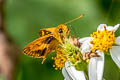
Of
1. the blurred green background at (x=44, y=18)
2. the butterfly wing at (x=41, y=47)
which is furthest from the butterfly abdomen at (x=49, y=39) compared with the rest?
the blurred green background at (x=44, y=18)

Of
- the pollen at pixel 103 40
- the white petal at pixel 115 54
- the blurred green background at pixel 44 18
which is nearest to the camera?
the white petal at pixel 115 54

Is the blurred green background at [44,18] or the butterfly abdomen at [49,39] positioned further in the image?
the blurred green background at [44,18]

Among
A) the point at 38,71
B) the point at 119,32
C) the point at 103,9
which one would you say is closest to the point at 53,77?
the point at 38,71

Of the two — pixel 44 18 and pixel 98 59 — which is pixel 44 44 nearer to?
pixel 98 59

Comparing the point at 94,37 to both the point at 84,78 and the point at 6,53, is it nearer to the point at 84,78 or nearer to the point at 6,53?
the point at 84,78

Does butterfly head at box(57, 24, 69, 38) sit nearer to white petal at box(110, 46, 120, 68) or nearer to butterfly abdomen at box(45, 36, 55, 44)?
butterfly abdomen at box(45, 36, 55, 44)

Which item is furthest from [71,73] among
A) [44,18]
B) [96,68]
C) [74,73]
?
[44,18]

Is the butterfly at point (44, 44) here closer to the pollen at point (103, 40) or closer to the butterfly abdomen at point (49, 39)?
the butterfly abdomen at point (49, 39)

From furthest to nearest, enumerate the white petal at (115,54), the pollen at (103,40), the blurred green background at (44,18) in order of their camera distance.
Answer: the blurred green background at (44,18) < the pollen at (103,40) < the white petal at (115,54)
